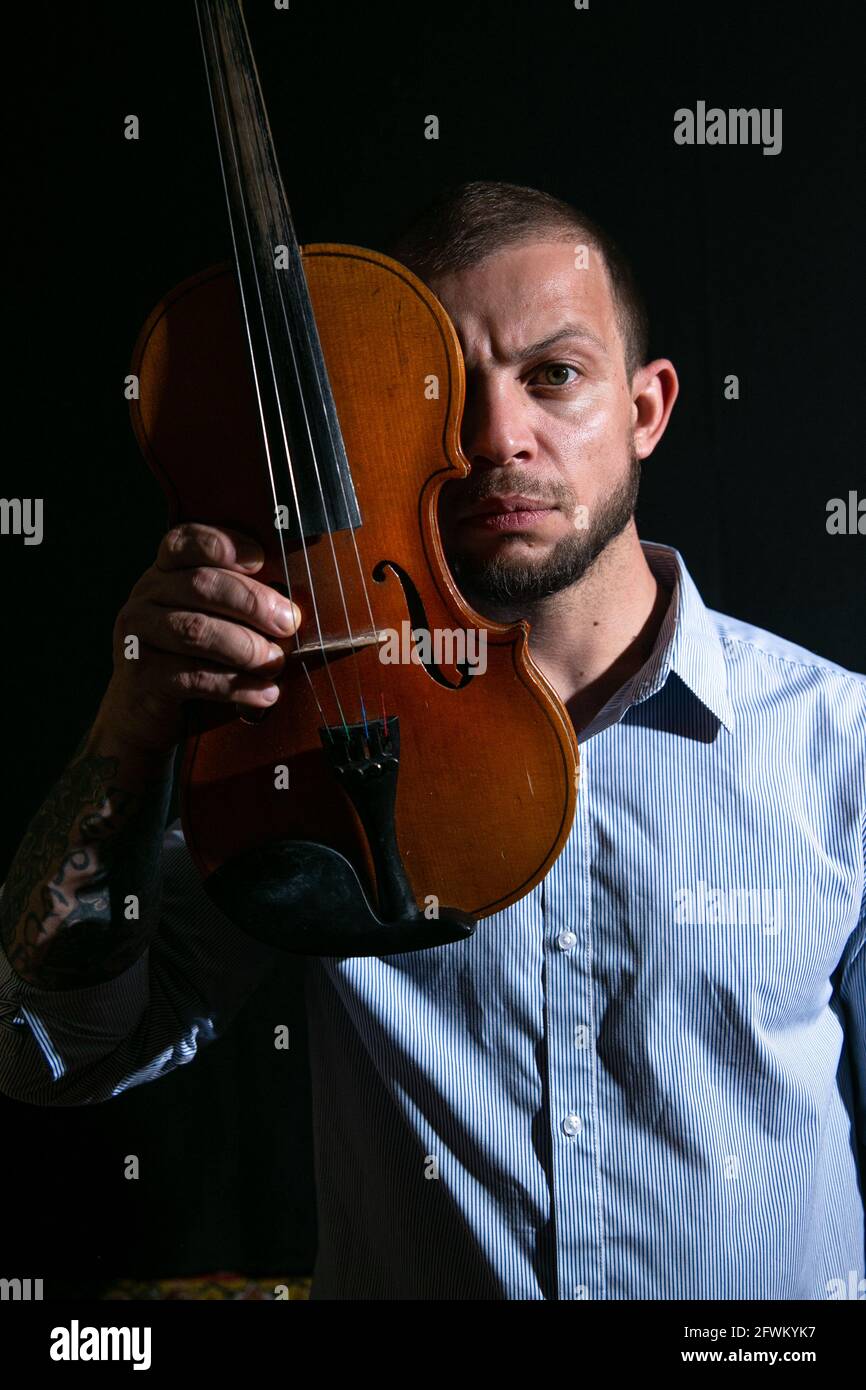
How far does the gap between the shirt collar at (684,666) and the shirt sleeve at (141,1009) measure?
47cm

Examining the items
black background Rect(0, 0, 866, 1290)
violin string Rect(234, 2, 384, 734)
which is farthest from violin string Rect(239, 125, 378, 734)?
black background Rect(0, 0, 866, 1290)

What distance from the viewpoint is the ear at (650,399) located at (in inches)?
48.8

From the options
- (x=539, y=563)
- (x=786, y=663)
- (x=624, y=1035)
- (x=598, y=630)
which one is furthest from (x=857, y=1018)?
(x=539, y=563)

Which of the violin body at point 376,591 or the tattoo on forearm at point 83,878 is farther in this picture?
the tattoo on forearm at point 83,878

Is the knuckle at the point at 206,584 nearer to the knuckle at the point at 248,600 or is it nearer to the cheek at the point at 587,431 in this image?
the knuckle at the point at 248,600

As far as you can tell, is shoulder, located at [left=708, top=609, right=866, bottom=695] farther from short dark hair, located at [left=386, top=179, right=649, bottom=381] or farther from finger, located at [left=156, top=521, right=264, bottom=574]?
finger, located at [left=156, top=521, right=264, bottom=574]

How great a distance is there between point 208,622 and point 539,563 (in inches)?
14.6

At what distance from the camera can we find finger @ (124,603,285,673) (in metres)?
0.87

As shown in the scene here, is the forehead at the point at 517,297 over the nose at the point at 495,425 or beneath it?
over

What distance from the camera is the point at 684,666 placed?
3.85 ft

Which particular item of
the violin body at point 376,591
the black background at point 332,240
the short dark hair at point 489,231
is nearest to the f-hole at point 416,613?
the violin body at point 376,591

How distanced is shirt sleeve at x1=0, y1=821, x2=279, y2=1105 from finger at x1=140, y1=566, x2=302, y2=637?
0.40 meters

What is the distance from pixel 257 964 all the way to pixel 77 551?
638 mm

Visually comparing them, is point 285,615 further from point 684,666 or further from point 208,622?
point 684,666
